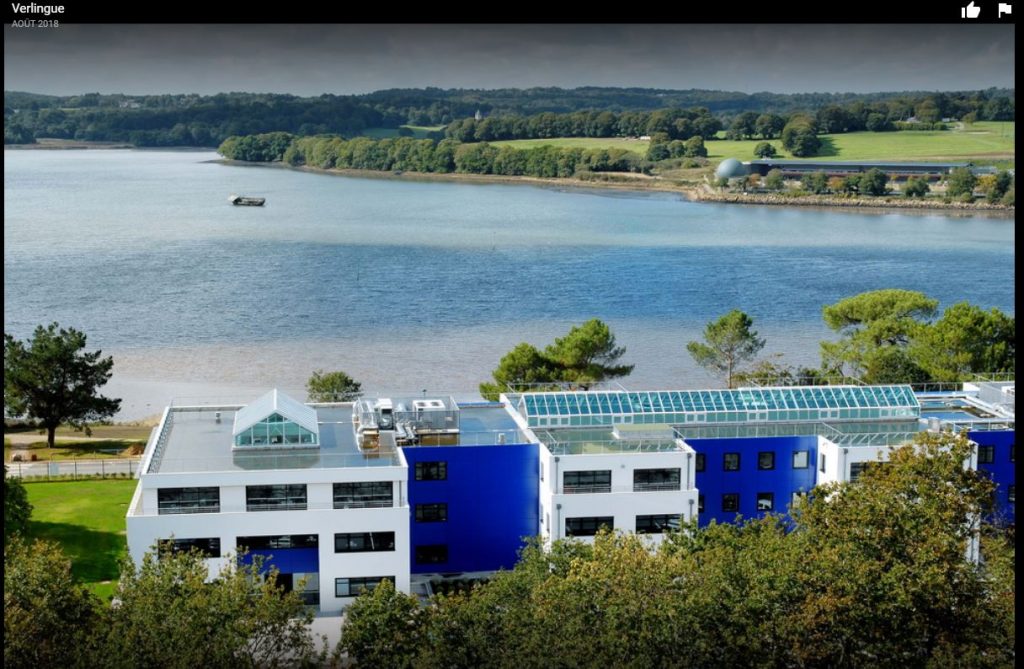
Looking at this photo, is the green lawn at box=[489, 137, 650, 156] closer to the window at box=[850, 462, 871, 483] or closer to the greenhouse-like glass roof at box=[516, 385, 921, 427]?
the greenhouse-like glass roof at box=[516, 385, 921, 427]

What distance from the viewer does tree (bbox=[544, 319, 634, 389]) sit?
8914mm

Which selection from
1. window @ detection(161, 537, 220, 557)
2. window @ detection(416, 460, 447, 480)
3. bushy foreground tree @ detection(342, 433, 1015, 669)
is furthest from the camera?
window @ detection(416, 460, 447, 480)

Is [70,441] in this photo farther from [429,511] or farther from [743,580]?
[743,580]

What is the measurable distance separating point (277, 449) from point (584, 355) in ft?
12.7

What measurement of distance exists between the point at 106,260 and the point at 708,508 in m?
15.5

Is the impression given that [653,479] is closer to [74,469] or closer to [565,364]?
[565,364]

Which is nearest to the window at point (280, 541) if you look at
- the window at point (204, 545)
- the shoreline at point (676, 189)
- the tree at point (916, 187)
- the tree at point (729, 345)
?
the window at point (204, 545)

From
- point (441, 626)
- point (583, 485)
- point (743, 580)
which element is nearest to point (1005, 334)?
point (583, 485)

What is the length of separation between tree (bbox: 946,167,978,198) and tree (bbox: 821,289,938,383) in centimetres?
1430

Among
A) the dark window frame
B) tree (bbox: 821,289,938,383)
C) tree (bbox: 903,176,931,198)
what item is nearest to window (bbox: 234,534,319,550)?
the dark window frame

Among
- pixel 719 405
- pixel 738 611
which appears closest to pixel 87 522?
pixel 719 405

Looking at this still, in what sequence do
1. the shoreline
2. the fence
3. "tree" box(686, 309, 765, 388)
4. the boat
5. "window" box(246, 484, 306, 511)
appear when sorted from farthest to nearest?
the shoreline
the boat
"tree" box(686, 309, 765, 388)
the fence
"window" box(246, 484, 306, 511)
